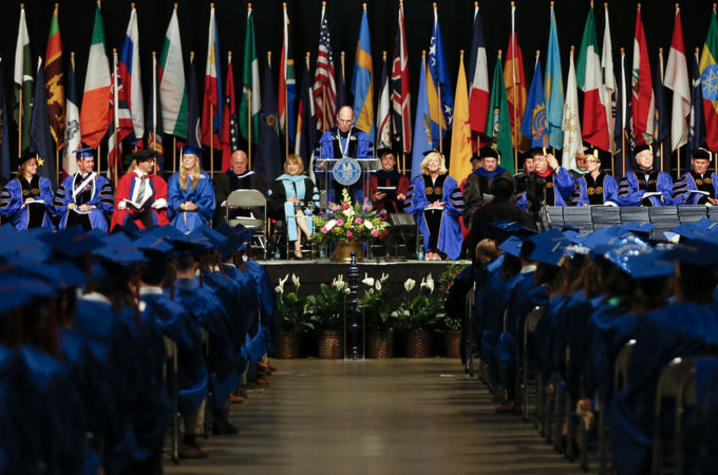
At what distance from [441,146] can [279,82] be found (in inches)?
101

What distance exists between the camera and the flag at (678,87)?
1777 centimetres

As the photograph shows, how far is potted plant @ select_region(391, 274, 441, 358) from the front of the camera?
11961 millimetres

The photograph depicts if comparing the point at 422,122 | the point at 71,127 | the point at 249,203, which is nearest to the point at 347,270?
the point at 249,203

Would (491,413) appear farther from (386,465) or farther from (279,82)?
(279,82)

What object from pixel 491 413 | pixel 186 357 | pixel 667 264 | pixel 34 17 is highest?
pixel 34 17

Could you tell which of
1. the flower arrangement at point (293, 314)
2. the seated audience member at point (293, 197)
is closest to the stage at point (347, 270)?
the flower arrangement at point (293, 314)

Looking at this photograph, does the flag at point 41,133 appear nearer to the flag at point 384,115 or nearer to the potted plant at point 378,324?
the flag at point 384,115

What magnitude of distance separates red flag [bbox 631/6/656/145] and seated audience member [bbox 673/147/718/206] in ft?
6.48

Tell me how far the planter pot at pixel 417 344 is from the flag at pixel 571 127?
243 inches

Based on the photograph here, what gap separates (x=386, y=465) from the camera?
6047 mm

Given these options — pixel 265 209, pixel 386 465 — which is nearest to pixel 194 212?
pixel 265 209

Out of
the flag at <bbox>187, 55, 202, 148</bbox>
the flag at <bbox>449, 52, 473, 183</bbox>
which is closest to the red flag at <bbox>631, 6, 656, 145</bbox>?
the flag at <bbox>449, 52, 473, 183</bbox>

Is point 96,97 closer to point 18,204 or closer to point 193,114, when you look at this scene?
point 193,114

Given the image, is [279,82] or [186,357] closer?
[186,357]
